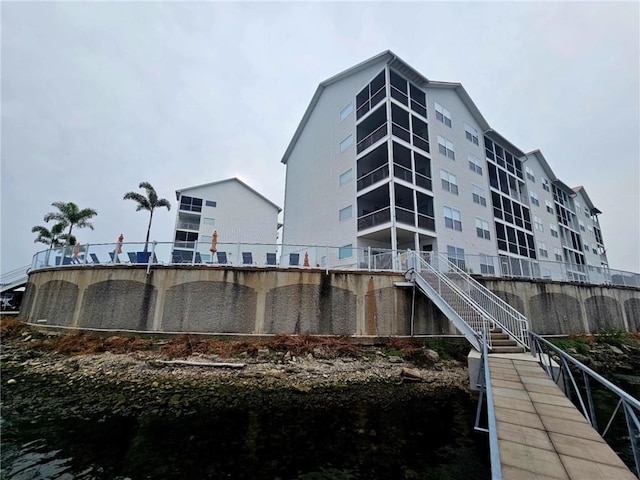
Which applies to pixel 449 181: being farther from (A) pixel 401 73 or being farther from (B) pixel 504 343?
(B) pixel 504 343

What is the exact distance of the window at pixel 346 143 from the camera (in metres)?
22.8

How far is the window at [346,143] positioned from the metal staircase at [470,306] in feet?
41.6

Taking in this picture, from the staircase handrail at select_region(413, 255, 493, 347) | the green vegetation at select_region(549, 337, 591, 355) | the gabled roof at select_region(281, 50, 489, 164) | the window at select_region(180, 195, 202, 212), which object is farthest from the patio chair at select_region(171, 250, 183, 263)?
the window at select_region(180, 195, 202, 212)

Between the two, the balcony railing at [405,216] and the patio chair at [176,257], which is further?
the balcony railing at [405,216]

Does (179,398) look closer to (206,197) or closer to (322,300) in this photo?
(322,300)

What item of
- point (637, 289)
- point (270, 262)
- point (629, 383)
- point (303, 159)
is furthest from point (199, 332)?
point (637, 289)

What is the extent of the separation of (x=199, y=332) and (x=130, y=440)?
7017mm

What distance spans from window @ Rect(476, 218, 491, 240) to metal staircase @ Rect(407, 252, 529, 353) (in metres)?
12.2

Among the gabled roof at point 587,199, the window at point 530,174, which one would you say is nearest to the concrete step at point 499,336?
→ the window at point 530,174

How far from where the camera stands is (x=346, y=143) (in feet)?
76.0

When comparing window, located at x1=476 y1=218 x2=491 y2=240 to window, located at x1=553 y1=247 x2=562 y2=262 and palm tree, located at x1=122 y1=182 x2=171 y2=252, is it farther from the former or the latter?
palm tree, located at x1=122 y1=182 x2=171 y2=252

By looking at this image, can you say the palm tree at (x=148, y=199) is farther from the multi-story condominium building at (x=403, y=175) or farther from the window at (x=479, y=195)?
the window at (x=479, y=195)

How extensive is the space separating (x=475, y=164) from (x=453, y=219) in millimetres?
8288

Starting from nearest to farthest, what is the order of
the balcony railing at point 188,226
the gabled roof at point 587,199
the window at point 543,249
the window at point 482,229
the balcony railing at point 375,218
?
the balcony railing at point 375,218
the window at point 482,229
the window at point 543,249
the balcony railing at point 188,226
the gabled roof at point 587,199
